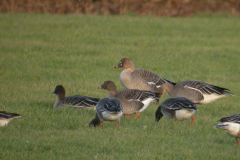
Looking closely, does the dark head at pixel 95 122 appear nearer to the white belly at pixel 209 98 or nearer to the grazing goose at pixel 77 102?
the grazing goose at pixel 77 102

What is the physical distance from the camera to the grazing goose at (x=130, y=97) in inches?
380

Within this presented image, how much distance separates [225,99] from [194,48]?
7.23 m

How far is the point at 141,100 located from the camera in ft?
32.2

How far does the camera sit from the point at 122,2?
27141 mm

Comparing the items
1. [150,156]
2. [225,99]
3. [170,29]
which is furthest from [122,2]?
[150,156]

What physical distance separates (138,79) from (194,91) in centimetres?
218

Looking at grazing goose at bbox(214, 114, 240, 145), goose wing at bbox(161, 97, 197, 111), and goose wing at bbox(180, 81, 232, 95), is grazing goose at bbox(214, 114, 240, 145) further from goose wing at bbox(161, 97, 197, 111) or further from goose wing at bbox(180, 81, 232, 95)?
goose wing at bbox(180, 81, 232, 95)

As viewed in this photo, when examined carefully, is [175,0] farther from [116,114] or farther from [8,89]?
[116,114]

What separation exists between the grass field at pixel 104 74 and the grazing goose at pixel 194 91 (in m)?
0.33

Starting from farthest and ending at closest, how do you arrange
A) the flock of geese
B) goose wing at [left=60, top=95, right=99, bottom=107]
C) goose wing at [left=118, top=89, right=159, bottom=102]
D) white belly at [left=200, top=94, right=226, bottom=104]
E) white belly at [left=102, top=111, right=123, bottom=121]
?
white belly at [left=200, top=94, right=226, bottom=104]
goose wing at [left=60, top=95, right=99, bottom=107]
goose wing at [left=118, top=89, right=159, bottom=102]
white belly at [left=102, top=111, right=123, bottom=121]
the flock of geese

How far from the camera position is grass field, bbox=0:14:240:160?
7.05 metres

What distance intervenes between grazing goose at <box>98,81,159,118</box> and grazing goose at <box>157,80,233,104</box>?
1.59 meters

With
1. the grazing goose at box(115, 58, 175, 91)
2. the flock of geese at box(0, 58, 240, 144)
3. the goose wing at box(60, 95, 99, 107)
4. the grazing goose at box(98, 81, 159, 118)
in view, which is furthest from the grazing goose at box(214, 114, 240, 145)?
the grazing goose at box(115, 58, 175, 91)

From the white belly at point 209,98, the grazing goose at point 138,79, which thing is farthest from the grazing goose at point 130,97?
the grazing goose at point 138,79
